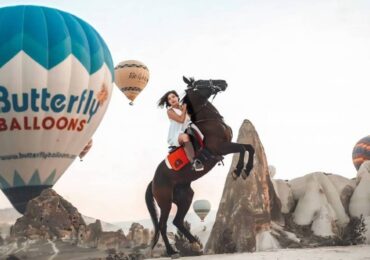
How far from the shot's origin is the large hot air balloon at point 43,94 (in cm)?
2353

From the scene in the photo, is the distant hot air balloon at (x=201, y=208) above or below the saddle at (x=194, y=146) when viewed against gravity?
below

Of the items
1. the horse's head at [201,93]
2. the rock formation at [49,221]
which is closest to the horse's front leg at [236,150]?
the horse's head at [201,93]

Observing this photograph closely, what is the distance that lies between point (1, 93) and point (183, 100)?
599 inches

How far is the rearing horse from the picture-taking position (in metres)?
10.0

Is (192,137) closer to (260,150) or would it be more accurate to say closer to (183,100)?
(183,100)

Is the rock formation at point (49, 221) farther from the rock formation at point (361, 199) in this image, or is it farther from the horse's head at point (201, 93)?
the rock formation at point (361, 199)

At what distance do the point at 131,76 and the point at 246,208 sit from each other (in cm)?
1198

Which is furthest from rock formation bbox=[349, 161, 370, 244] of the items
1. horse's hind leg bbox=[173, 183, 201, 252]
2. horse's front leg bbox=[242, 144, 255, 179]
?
horse's front leg bbox=[242, 144, 255, 179]

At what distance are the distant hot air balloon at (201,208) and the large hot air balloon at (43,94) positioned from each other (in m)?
16.7

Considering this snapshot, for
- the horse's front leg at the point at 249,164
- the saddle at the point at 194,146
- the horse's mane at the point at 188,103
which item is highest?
the horse's mane at the point at 188,103

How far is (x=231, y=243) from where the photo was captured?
2819 cm

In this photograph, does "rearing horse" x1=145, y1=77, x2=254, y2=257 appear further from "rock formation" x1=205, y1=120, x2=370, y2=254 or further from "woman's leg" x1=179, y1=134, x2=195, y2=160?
"rock formation" x1=205, y1=120, x2=370, y2=254

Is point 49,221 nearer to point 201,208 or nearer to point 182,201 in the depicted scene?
point 182,201

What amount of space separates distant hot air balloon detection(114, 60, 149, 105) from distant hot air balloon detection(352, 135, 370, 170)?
26.8 m
